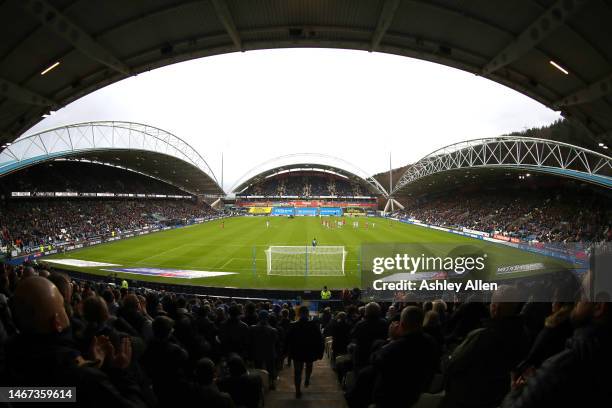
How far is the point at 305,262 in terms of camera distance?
2409cm

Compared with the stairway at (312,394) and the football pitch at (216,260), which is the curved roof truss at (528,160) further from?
the stairway at (312,394)

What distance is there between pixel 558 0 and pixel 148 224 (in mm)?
54495

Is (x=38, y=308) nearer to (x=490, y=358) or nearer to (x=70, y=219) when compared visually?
(x=490, y=358)

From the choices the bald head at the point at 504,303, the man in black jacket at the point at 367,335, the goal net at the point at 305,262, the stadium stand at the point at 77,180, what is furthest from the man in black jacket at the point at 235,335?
the stadium stand at the point at 77,180

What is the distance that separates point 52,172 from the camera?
153 feet

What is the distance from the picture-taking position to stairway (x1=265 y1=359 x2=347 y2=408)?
17.1 feet

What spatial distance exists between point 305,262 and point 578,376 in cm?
2270

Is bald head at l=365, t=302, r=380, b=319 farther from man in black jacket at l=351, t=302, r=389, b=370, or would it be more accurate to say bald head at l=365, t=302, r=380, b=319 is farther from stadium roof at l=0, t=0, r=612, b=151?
stadium roof at l=0, t=0, r=612, b=151

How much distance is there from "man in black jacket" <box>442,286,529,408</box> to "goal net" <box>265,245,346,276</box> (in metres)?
18.4

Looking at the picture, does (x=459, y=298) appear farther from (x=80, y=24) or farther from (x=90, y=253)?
(x=90, y=253)

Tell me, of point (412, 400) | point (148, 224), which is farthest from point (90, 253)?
point (412, 400)

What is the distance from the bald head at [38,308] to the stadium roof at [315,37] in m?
7.33

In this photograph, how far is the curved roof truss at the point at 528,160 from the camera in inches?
1136

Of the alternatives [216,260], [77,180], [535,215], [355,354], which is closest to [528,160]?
[535,215]
